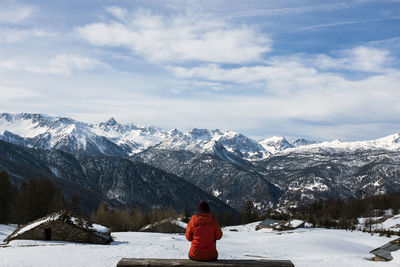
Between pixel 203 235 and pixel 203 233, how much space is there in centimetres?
8

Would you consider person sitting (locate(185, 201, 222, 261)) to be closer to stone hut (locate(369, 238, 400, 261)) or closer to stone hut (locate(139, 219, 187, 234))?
stone hut (locate(369, 238, 400, 261))

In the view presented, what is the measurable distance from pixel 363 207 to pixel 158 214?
383 feet

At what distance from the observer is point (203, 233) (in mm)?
11555

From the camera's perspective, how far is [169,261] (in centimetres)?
1135

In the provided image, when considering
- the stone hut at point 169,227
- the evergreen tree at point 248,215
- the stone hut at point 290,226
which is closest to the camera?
the stone hut at point 169,227

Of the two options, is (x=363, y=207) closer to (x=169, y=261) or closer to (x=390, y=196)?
(x=390, y=196)

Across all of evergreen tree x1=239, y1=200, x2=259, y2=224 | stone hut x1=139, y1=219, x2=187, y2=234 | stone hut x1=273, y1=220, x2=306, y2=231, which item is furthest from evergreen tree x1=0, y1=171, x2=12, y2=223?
evergreen tree x1=239, y1=200, x2=259, y2=224

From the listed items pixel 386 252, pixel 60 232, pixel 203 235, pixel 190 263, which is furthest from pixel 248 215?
pixel 190 263

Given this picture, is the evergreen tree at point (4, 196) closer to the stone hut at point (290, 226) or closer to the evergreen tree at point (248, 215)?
the stone hut at point (290, 226)

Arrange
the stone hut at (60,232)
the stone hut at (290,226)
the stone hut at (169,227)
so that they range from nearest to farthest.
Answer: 1. the stone hut at (60,232)
2. the stone hut at (169,227)
3. the stone hut at (290,226)

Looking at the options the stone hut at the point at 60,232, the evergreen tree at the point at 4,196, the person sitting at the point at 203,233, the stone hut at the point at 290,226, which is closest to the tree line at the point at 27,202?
the evergreen tree at the point at 4,196

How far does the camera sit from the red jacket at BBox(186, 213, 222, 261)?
454 inches

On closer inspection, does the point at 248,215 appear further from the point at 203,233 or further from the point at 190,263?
the point at 190,263

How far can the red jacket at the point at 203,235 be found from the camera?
37.8ft
